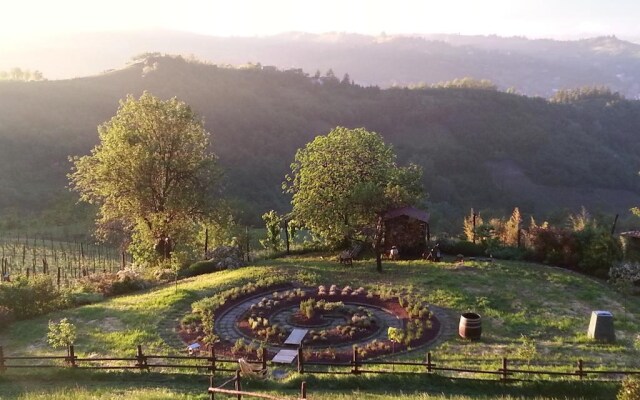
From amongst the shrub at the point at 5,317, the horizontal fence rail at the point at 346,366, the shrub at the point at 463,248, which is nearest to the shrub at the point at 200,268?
the shrub at the point at 5,317

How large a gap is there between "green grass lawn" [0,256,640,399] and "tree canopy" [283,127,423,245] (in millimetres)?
2384

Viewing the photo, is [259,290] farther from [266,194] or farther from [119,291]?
[266,194]

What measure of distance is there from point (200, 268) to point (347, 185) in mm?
9606

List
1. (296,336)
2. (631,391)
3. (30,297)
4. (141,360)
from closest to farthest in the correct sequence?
(631,391) < (141,360) < (296,336) < (30,297)

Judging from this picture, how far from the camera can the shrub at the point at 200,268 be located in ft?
95.1

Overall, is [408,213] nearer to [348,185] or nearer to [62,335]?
[348,185]

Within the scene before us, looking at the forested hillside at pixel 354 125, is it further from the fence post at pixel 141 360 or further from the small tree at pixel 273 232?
the fence post at pixel 141 360

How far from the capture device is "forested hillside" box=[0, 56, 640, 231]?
9344 centimetres

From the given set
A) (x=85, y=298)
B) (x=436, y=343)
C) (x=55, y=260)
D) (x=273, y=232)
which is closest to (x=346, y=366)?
(x=436, y=343)

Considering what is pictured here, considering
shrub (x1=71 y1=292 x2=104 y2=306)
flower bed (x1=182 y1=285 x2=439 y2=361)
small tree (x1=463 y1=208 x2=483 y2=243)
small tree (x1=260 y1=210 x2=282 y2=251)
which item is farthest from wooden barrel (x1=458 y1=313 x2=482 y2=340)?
small tree (x1=260 y1=210 x2=282 y2=251)

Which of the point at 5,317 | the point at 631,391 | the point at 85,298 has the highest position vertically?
the point at 631,391

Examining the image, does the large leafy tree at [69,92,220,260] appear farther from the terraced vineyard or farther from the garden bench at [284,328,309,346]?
the garden bench at [284,328,309,346]

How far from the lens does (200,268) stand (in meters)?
29.3

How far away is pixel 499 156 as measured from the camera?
13038 centimetres
